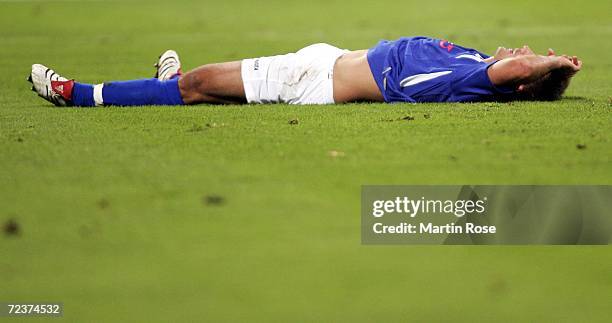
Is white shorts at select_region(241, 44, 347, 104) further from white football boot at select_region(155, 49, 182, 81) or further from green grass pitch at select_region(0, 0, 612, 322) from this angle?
white football boot at select_region(155, 49, 182, 81)

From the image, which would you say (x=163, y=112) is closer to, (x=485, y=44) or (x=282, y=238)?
(x=282, y=238)

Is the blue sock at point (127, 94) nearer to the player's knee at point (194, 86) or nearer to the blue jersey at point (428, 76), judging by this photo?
the player's knee at point (194, 86)

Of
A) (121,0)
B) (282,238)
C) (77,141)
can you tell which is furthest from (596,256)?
(121,0)

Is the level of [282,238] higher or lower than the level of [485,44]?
lower

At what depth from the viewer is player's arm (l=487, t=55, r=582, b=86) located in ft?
24.1

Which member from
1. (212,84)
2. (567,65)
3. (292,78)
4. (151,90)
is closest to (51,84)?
(151,90)

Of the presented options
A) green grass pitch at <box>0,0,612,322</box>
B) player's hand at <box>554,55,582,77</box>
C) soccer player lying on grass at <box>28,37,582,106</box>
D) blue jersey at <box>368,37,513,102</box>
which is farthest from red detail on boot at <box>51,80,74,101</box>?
player's hand at <box>554,55,582,77</box>

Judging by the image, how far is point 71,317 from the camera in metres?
3.64

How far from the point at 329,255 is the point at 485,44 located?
8.81 meters

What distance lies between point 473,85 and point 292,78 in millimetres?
1290

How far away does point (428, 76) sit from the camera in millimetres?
7602

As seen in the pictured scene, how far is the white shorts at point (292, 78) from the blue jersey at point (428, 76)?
341mm

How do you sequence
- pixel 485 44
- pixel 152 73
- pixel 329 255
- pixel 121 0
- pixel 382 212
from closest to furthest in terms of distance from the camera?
pixel 329 255, pixel 382 212, pixel 152 73, pixel 485 44, pixel 121 0

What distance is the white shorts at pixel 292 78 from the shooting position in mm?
7688
